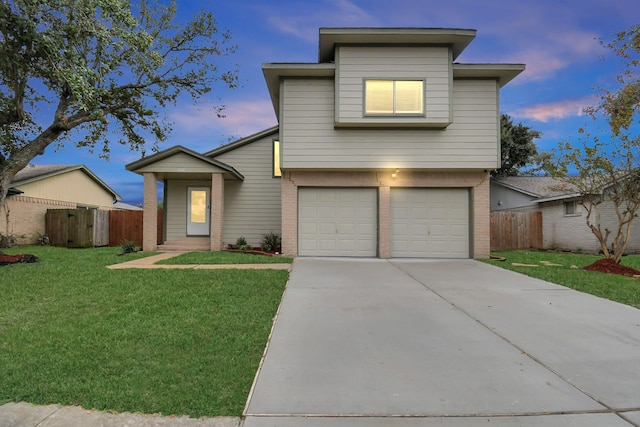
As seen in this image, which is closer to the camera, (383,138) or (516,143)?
(383,138)

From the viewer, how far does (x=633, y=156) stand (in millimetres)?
9602

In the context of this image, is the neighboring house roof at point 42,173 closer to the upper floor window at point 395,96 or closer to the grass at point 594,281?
the upper floor window at point 395,96

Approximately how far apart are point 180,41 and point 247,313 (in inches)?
475

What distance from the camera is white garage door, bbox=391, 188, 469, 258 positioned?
1159 centimetres

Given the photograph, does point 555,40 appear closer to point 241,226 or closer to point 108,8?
point 241,226

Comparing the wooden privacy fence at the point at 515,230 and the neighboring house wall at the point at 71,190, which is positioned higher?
the neighboring house wall at the point at 71,190

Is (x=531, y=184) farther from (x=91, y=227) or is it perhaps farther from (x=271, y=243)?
(x=91, y=227)

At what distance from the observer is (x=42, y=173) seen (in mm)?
19172

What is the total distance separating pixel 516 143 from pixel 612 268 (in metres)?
19.2

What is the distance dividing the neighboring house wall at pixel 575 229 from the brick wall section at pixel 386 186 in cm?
698

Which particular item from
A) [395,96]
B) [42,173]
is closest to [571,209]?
[395,96]

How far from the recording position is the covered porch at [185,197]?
12.1 m

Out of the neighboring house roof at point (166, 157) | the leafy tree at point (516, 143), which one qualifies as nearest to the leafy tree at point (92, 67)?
the neighboring house roof at point (166, 157)

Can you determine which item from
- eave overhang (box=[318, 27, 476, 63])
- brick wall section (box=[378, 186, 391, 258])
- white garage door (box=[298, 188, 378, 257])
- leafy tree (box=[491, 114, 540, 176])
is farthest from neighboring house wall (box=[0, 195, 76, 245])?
leafy tree (box=[491, 114, 540, 176])
